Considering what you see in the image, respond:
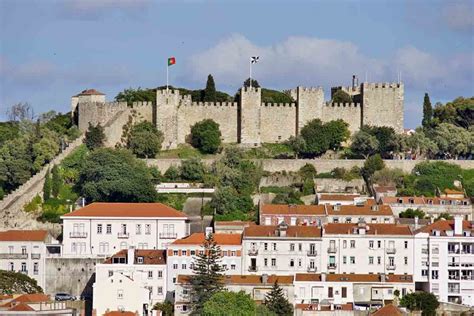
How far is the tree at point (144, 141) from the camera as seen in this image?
87688 mm

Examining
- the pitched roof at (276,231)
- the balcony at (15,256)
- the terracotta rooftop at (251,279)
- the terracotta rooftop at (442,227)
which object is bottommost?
the terracotta rooftop at (251,279)

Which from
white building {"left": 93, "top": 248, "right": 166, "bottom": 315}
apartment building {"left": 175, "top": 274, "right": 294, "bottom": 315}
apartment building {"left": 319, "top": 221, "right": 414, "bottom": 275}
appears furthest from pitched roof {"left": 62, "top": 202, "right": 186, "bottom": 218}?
apartment building {"left": 319, "top": 221, "right": 414, "bottom": 275}

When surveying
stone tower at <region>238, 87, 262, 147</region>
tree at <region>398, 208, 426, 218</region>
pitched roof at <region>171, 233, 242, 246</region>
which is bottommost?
pitched roof at <region>171, 233, 242, 246</region>

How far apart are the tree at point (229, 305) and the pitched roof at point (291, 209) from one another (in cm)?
1196

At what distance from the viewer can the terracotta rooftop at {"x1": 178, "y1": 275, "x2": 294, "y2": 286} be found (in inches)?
2643

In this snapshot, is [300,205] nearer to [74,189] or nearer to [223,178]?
[223,178]

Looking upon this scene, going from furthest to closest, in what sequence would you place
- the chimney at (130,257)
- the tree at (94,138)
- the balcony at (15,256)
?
the tree at (94,138) → the balcony at (15,256) → the chimney at (130,257)

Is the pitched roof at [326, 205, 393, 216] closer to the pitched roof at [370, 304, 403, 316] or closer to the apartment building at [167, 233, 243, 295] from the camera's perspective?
the apartment building at [167, 233, 243, 295]

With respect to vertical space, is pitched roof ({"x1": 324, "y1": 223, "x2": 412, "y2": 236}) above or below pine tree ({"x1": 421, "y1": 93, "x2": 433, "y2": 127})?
below

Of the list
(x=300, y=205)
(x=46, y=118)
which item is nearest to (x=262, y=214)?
(x=300, y=205)

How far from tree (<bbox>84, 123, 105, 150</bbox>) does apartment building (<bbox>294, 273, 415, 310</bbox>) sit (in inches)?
871

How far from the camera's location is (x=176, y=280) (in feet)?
224

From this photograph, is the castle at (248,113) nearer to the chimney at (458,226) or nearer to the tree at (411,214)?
the tree at (411,214)

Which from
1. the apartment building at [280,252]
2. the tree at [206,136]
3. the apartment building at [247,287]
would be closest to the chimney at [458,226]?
the apartment building at [280,252]
